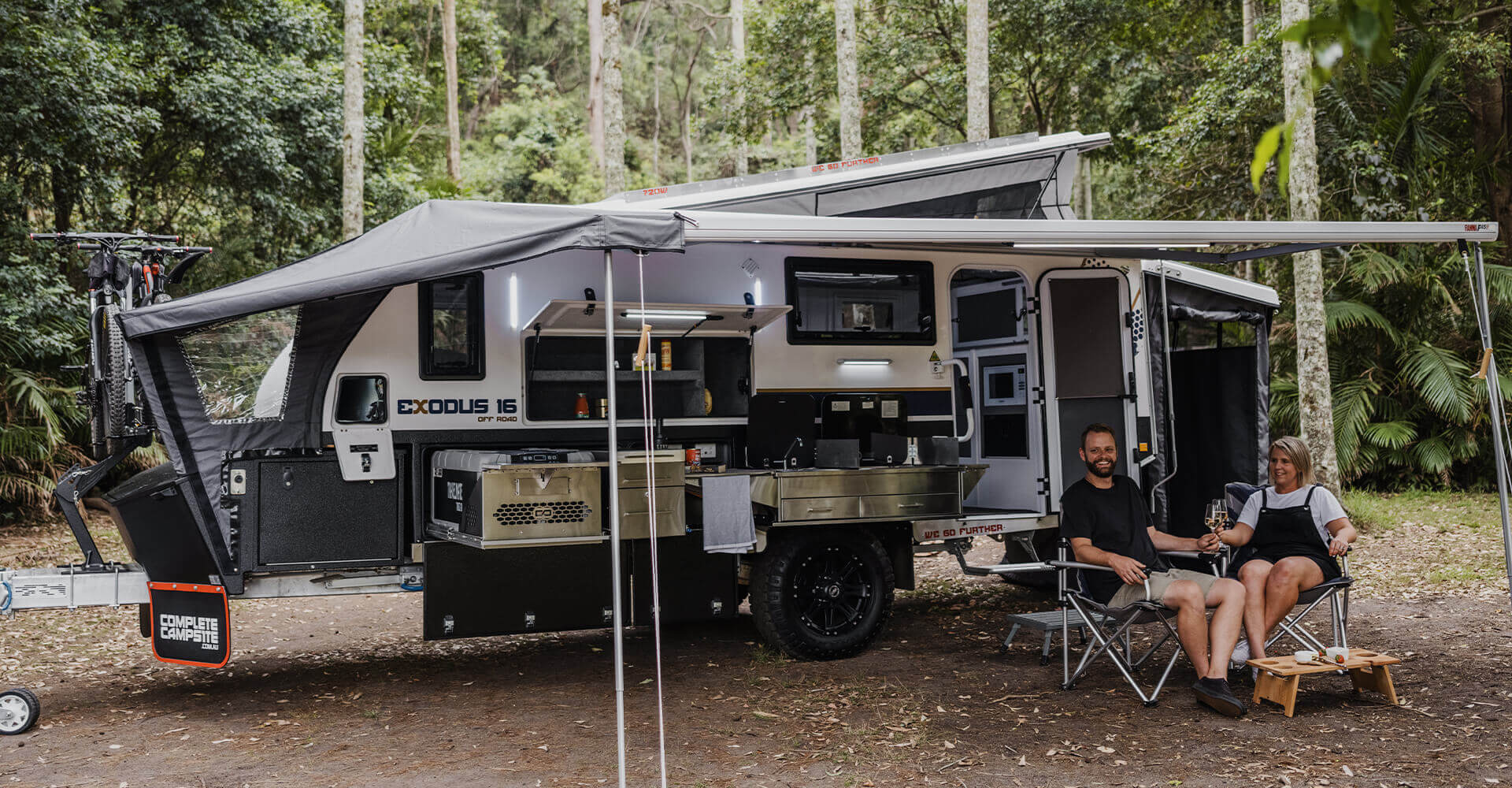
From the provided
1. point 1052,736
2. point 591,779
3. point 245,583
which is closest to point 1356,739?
point 1052,736

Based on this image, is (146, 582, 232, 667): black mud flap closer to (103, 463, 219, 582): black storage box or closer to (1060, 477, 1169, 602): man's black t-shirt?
(103, 463, 219, 582): black storage box

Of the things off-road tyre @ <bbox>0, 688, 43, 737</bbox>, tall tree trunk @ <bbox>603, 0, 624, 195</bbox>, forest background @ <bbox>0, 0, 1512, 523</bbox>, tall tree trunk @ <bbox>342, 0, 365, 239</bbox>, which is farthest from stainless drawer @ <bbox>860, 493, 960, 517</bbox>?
tall tree trunk @ <bbox>342, 0, 365, 239</bbox>

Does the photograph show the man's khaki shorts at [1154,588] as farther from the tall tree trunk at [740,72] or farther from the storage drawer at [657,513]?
the tall tree trunk at [740,72]

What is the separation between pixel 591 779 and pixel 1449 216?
1208 centimetres

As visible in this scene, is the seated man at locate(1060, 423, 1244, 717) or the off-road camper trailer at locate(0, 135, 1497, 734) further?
the off-road camper trailer at locate(0, 135, 1497, 734)

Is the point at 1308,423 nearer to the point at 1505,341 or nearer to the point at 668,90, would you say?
the point at 1505,341

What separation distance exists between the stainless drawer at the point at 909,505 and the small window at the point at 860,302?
1172mm

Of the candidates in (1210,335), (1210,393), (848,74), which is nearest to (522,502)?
(1210,393)

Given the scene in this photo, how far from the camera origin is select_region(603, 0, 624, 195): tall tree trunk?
38.1 feet

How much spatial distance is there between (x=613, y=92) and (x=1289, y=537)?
27.3 feet

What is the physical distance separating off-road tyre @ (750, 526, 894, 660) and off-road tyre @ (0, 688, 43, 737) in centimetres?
327

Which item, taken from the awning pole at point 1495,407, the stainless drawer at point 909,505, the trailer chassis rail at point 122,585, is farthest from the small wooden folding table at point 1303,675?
the trailer chassis rail at point 122,585

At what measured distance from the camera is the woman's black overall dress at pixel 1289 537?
17.5 feet

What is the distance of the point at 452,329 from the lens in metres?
6.07
